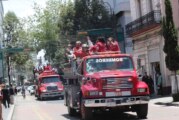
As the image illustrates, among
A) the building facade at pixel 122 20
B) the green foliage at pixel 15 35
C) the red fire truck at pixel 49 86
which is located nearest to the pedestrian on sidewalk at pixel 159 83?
the red fire truck at pixel 49 86

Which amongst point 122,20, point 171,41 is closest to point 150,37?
point 171,41

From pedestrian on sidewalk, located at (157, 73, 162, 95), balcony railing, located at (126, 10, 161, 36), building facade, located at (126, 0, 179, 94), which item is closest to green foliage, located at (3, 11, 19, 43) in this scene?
building facade, located at (126, 0, 179, 94)

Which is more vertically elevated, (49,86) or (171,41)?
(171,41)

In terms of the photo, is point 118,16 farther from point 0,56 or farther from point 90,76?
point 90,76

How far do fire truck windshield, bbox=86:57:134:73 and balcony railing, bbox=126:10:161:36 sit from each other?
55.1ft

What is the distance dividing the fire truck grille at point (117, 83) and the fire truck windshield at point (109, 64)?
1.13 m

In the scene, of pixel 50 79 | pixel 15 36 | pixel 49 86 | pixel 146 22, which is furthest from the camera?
pixel 15 36

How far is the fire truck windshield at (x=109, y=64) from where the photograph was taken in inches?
689

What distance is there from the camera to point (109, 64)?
17531 mm

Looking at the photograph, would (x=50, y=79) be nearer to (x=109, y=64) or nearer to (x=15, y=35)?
(x=109, y=64)

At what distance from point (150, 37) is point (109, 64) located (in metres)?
19.9

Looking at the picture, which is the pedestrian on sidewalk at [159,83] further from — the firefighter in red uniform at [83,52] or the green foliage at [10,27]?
the green foliage at [10,27]

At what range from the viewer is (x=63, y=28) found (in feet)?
189

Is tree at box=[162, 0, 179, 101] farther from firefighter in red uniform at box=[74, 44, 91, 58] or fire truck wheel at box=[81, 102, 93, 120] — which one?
fire truck wheel at box=[81, 102, 93, 120]
